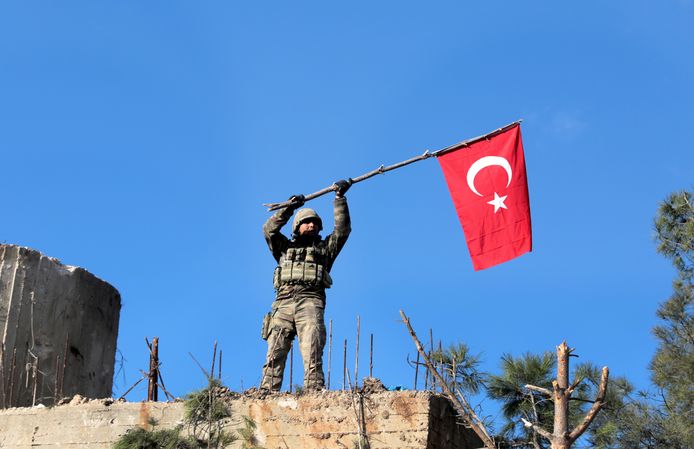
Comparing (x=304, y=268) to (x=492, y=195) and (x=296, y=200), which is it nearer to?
(x=296, y=200)

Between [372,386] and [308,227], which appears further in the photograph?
[308,227]

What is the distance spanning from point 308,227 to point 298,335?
1183 mm

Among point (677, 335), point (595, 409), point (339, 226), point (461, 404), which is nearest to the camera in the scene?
point (595, 409)

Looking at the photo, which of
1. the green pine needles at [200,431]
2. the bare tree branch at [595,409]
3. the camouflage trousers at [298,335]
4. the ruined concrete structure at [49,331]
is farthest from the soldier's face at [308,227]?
the bare tree branch at [595,409]

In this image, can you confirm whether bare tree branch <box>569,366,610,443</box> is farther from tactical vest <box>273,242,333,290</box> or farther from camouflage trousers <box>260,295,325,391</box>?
tactical vest <box>273,242,333,290</box>

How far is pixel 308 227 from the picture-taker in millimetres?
13414

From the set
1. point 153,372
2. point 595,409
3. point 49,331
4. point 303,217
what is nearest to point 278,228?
point 303,217

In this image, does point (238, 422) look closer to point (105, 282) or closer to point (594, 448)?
point (105, 282)

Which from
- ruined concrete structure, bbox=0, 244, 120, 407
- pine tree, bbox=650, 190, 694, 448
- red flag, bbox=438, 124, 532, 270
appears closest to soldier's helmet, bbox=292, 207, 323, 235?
red flag, bbox=438, 124, 532, 270

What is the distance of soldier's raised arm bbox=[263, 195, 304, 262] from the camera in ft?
43.9

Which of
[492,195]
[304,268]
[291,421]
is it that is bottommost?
[291,421]

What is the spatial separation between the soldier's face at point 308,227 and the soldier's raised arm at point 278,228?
0.56 feet

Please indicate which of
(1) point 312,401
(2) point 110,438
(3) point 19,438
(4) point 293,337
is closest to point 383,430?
(1) point 312,401

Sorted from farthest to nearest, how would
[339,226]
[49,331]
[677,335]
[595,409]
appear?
[677,335] < [49,331] < [339,226] < [595,409]
